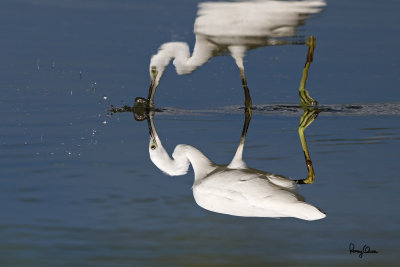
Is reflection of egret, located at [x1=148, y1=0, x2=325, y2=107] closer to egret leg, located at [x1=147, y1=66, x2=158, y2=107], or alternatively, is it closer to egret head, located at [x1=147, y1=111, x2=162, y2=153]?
egret leg, located at [x1=147, y1=66, x2=158, y2=107]

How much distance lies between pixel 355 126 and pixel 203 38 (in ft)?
7.90

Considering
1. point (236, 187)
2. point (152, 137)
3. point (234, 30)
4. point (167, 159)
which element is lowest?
point (236, 187)

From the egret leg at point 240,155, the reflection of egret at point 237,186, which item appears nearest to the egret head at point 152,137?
the reflection of egret at point 237,186

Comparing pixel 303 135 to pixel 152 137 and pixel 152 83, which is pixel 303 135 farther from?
pixel 152 83

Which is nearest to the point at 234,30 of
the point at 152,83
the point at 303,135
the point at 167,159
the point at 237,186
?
the point at 152,83

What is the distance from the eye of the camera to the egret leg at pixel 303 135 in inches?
264

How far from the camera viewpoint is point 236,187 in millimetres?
6844

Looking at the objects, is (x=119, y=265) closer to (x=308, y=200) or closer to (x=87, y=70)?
(x=308, y=200)

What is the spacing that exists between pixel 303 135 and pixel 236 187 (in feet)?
5.68

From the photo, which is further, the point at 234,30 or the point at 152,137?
the point at 234,30

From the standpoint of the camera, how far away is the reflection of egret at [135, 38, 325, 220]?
6.05 m

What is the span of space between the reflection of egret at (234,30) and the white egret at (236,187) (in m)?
2.58

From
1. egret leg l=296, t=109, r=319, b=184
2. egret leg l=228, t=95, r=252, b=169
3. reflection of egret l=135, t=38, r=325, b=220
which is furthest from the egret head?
egret leg l=296, t=109, r=319, b=184

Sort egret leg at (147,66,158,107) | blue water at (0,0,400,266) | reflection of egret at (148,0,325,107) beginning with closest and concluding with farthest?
1. blue water at (0,0,400,266)
2. reflection of egret at (148,0,325,107)
3. egret leg at (147,66,158,107)
